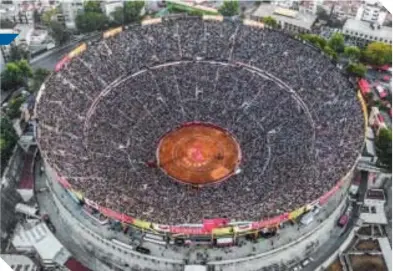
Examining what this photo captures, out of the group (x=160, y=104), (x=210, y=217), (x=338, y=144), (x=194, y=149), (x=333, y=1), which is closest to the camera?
(x=210, y=217)

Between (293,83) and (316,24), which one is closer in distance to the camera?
(293,83)

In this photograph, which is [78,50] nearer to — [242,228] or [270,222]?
[242,228]

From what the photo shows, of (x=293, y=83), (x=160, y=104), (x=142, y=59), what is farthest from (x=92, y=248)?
(x=293, y=83)

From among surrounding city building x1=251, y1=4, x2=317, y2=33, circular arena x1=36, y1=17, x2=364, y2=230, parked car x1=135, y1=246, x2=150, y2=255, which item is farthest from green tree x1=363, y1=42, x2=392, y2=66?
parked car x1=135, y1=246, x2=150, y2=255

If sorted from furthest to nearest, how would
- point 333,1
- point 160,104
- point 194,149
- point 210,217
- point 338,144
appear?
point 333,1, point 160,104, point 194,149, point 338,144, point 210,217

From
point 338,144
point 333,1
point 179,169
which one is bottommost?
point 179,169

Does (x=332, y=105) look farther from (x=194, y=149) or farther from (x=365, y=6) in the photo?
(x=365, y=6)
